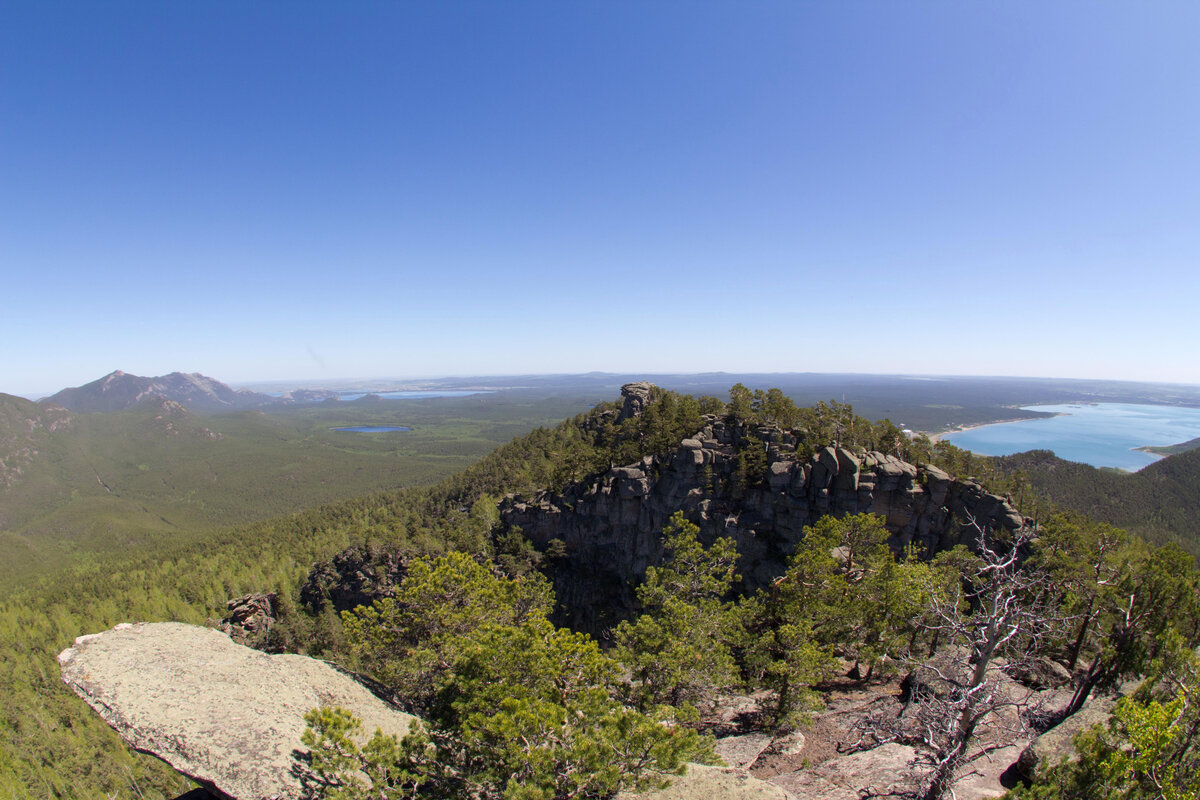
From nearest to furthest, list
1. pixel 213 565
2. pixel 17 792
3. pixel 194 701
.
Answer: pixel 194 701 → pixel 17 792 → pixel 213 565

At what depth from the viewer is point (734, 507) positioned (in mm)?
50062

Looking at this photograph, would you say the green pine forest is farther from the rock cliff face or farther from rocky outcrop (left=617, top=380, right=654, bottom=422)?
rocky outcrop (left=617, top=380, right=654, bottom=422)

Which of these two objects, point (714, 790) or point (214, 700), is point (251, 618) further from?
point (714, 790)

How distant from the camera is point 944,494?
143 ft

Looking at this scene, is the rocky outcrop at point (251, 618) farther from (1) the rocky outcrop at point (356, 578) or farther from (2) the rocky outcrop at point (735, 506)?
(2) the rocky outcrop at point (735, 506)

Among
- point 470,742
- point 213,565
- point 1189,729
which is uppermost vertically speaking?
point 1189,729

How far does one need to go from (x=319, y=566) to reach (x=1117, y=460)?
287 meters

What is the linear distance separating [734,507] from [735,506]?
162 mm

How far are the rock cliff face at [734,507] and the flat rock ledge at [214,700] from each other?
37.5 metres

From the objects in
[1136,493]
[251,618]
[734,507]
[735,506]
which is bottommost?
[251,618]

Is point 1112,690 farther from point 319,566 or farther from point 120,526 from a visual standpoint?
point 120,526

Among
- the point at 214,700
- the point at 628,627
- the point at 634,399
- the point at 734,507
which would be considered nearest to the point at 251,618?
the point at 214,700

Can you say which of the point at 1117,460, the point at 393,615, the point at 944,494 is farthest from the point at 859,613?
the point at 1117,460

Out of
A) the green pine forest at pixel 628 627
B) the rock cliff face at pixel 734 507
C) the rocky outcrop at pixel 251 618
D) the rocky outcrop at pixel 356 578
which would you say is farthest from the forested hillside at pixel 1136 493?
the rocky outcrop at pixel 251 618
